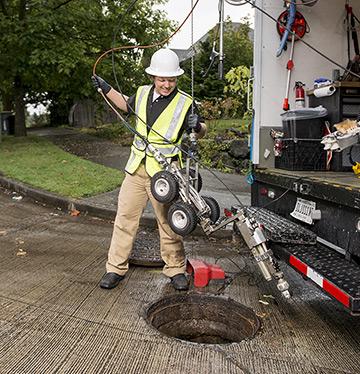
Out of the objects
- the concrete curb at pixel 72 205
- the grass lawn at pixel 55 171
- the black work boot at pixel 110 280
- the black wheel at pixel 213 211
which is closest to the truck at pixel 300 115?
the black wheel at pixel 213 211

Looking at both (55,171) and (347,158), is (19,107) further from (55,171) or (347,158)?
(347,158)

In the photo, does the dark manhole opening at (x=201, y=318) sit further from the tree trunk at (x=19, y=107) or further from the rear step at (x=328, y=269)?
the tree trunk at (x=19, y=107)

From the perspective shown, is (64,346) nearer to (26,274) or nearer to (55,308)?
(55,308)

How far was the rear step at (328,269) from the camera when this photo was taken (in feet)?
8.72

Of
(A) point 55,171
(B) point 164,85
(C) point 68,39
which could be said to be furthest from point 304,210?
(C) point 68,39

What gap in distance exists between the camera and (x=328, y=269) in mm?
3029

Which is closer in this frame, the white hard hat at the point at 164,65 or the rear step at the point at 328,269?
the rear step at the point at 328,269

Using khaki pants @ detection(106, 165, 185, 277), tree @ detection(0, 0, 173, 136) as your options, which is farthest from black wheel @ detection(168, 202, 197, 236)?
tree @ detection(0, 0, 173, 136)

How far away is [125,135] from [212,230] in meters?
11.4

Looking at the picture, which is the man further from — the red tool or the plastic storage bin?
the plastic storage bin

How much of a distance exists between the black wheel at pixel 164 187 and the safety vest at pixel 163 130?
0.18m

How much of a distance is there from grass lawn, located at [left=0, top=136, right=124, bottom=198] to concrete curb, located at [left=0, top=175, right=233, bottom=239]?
0.16m

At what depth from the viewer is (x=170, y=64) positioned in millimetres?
3762

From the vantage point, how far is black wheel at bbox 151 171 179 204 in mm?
3611
